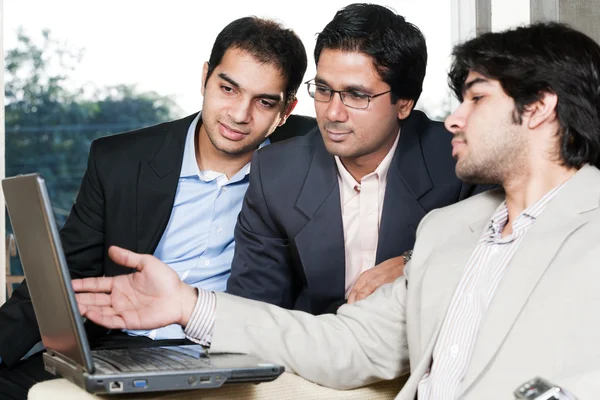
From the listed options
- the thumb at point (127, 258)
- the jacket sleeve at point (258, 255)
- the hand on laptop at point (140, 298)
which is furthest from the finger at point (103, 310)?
the jacket sleeve at point (258, 255)

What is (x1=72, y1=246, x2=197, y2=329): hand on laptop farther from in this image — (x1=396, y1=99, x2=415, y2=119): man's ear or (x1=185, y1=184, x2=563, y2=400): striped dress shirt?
(x1=396, y1=99, x2=415, y2=119): man's ear

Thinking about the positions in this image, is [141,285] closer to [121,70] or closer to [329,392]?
[329,392]

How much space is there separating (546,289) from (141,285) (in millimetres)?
789

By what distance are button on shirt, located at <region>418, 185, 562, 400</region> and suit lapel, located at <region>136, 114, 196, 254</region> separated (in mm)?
1265

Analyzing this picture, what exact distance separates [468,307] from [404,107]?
1.08 metres

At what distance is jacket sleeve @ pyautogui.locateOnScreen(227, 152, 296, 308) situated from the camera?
2541mm

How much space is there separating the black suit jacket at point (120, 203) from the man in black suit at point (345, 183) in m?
0.33

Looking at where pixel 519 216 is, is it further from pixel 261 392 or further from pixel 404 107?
pixel 404 107

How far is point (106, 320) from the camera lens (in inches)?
68.4

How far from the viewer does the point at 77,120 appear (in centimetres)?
400

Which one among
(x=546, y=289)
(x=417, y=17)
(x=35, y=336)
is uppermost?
(x=417, y=17)

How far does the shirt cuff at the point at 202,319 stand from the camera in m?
1.76

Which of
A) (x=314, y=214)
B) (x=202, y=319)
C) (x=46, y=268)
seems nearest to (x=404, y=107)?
(x=314, y=214)

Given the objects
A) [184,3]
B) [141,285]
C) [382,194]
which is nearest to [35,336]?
[141,285]
